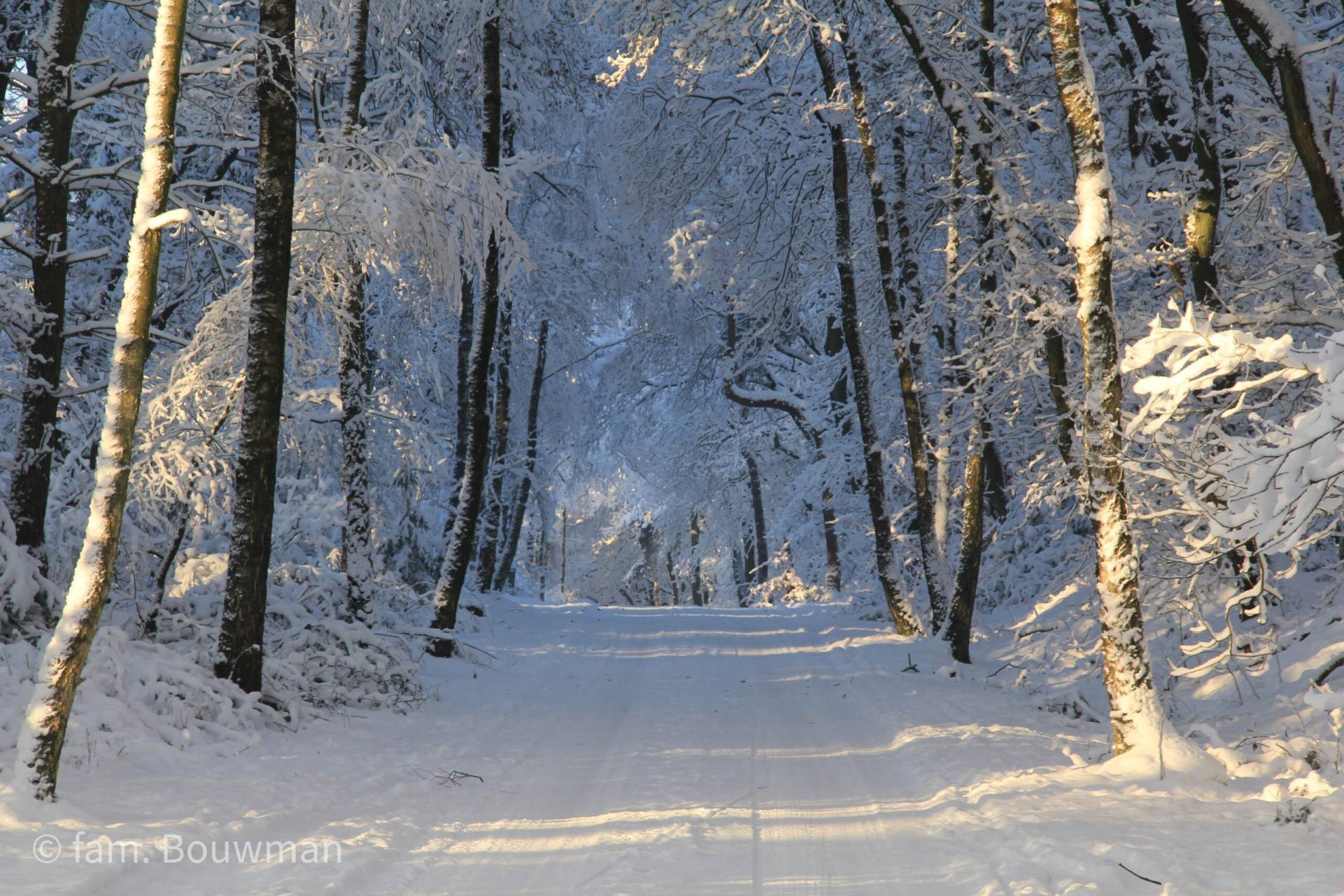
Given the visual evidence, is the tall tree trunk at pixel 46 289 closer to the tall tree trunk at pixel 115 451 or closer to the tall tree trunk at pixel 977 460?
the tall tree trunk at pixel 115 451

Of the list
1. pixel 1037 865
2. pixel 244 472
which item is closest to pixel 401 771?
pixel 244 472

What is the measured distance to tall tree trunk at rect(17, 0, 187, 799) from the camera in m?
5.71

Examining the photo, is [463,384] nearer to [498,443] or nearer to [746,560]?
[498,443]

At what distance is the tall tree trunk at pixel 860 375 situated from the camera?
1603cm

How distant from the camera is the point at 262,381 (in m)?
8.66

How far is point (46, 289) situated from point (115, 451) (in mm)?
4429

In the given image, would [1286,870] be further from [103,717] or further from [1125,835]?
[103,717]

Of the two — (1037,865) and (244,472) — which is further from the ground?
(244,472)

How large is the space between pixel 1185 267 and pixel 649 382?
18496mm

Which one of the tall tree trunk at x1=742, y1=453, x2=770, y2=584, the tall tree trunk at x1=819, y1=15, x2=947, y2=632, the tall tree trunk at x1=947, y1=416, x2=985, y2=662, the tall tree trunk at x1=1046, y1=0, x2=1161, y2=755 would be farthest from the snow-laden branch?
the tall tree trunk at x1=742, y1=453, x2=770, y2=584

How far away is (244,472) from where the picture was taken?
8.61 meters

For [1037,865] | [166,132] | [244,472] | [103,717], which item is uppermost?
[166,132]

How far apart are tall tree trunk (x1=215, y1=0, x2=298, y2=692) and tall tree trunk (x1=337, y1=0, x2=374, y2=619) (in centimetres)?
233

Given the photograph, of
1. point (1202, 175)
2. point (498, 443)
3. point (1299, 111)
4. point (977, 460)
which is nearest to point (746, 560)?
point (498, 443)
